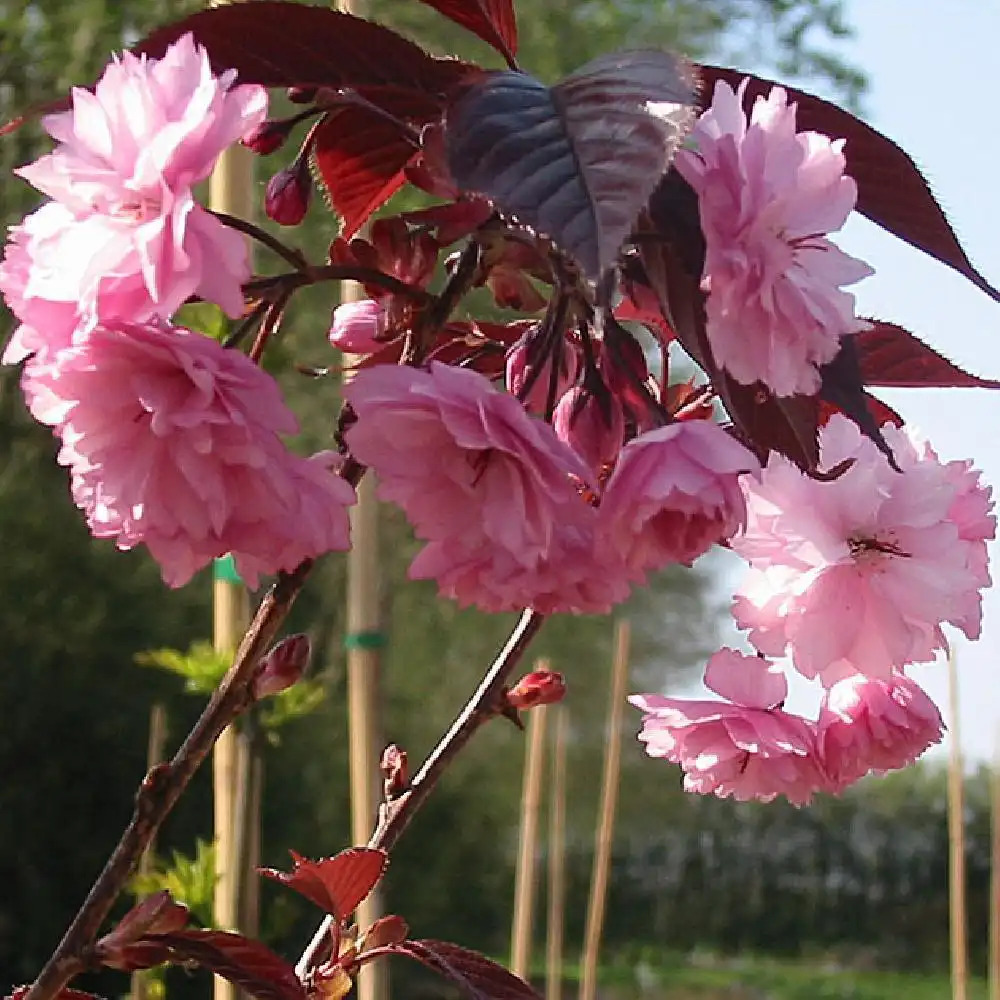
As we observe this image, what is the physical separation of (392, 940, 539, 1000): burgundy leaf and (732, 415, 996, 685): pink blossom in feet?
0.49

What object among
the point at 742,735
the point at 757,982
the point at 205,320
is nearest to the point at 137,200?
the point at 742,735

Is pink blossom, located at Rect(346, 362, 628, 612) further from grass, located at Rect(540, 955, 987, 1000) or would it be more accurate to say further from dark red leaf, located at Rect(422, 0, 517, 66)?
grass, located at Rect(540, 955, 987, 1000)

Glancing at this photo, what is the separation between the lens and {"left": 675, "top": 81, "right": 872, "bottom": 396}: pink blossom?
0.92ft

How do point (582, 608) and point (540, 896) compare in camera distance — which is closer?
point (582, 608)

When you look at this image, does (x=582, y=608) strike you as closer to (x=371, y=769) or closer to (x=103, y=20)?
(x=371, y=769)

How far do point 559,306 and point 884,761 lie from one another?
0.19 meters

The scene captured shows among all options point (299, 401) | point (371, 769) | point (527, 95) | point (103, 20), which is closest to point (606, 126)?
point (527, 95)

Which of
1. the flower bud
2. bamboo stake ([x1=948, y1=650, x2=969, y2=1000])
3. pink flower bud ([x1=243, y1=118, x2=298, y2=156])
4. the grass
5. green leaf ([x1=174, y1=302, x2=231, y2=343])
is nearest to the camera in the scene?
pink flower bud ([x1=243, y1=118, x2=298, y2=156])

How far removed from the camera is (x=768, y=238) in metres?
0.28

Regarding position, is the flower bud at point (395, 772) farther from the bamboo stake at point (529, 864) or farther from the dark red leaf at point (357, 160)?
the bamboo stake at point (529, 864)

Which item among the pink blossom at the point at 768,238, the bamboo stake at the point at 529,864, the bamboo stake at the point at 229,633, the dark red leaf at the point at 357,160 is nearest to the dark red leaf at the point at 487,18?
the dark red leaf at the point at 357,160

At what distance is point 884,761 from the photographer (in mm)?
425

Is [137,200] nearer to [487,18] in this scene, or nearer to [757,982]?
[487,18]

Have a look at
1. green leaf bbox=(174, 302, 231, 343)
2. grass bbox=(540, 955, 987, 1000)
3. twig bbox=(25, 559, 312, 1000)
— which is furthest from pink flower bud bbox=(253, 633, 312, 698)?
grass bbox=(540, 955, 987, 1000)
